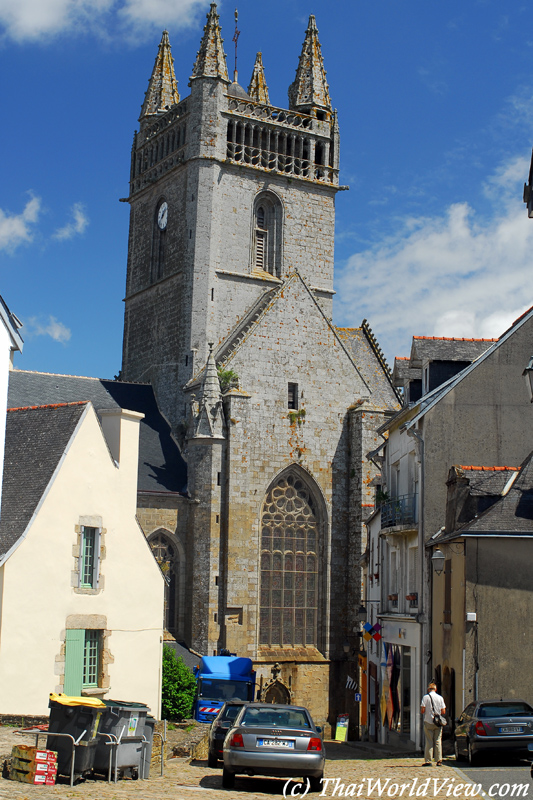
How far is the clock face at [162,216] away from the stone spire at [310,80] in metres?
6.15

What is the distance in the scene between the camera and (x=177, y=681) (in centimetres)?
2491

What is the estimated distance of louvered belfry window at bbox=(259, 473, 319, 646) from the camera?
31656 millimetres

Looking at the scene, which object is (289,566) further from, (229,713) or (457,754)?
(457,754)

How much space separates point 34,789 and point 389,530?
1347cm

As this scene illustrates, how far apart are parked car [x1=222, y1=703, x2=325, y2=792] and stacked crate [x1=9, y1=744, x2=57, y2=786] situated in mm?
1847

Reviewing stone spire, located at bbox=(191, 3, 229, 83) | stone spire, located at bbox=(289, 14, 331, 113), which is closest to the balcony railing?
stone spire, located at bbox=(191, 3, 229, 83)

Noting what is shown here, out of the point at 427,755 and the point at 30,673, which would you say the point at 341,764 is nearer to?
the point at 427,755

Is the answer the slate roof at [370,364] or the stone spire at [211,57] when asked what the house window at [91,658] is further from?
the stone spire at [211,57]

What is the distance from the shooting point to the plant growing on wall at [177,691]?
2434cm

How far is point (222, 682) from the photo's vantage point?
2447 centimetres

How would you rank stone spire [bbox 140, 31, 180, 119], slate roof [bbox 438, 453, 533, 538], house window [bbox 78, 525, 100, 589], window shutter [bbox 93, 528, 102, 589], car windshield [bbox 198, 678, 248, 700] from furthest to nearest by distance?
stone spire [bbox 140, 31, 180, 119], car windshield [bbox 198, 678, 248, 700], window shutter [bbox 93, 528, 102, 589], house window [bbox 78, 525, 100, 589], slate roof [bbox 438, 453, 533, 538]

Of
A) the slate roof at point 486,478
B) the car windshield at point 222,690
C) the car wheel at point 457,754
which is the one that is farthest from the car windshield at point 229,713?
the car windshield at point 222,690

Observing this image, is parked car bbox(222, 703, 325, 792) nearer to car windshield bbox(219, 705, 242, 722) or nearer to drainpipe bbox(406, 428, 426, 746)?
car windshield bbox(219, 705, 242, 722)

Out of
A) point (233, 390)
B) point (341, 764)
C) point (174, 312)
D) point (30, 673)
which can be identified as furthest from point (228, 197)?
point (341, 764)
